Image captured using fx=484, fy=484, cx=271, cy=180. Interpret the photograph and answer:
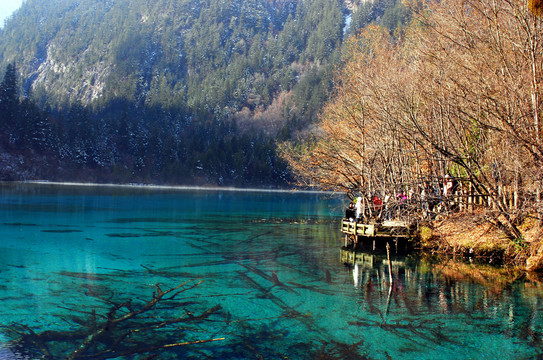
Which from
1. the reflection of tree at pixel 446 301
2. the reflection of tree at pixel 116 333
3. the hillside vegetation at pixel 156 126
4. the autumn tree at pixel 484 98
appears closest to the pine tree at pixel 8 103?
the hillside vegetation at pixel 156 126

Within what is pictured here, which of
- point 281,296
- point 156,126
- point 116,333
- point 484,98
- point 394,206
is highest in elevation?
point 156,126

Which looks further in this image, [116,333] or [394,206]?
[394,206]

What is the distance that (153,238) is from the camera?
26.9m

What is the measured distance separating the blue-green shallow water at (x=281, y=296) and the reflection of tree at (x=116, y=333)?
164mm

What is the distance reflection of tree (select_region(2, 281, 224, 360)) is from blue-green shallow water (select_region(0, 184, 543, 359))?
0.16m

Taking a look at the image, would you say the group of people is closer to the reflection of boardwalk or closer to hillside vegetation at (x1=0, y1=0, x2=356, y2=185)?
the reflection of boardwalk

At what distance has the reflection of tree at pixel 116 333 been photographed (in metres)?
9.74

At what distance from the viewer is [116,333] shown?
1073 cm

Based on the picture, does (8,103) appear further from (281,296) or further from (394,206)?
(281,296)

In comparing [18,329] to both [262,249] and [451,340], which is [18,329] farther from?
[262,249]

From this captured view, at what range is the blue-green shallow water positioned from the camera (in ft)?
34.5

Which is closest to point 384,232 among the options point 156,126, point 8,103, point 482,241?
point 482,241

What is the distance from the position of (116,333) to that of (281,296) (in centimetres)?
523

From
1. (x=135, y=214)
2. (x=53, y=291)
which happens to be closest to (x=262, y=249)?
(x=53, y=291)
